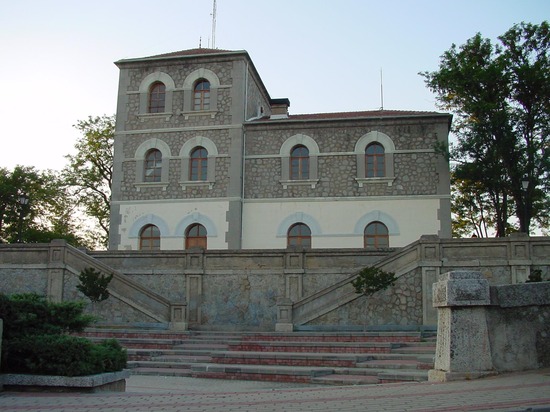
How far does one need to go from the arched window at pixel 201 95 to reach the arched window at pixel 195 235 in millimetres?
5904

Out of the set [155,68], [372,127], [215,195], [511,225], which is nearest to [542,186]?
[372,127]

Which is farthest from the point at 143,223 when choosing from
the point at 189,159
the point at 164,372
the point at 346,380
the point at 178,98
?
the point at 346,380

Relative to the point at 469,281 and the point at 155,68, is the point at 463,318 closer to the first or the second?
the point at 469,281

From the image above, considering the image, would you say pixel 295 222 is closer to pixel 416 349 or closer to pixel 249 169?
pixel 249 169

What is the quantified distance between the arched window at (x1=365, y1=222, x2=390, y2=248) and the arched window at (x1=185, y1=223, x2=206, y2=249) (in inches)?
295

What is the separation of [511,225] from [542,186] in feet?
33.5

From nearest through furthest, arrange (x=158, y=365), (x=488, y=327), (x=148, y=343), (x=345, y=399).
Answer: (x=345, y=399)
(x=488, y=327)
(x=158, y=365)
(x=148, y=343)

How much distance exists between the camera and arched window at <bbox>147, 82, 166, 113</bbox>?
1225 inches

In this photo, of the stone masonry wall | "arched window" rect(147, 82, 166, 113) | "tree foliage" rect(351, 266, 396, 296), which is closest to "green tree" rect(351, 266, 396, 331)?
"tree foliage" rect(351, 266, 396, 296)

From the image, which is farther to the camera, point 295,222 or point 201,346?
point 295,222

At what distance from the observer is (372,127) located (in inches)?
1139

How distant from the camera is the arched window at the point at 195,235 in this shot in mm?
28938

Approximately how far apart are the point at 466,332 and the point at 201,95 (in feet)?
78.0

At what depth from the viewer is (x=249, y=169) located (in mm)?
29422
